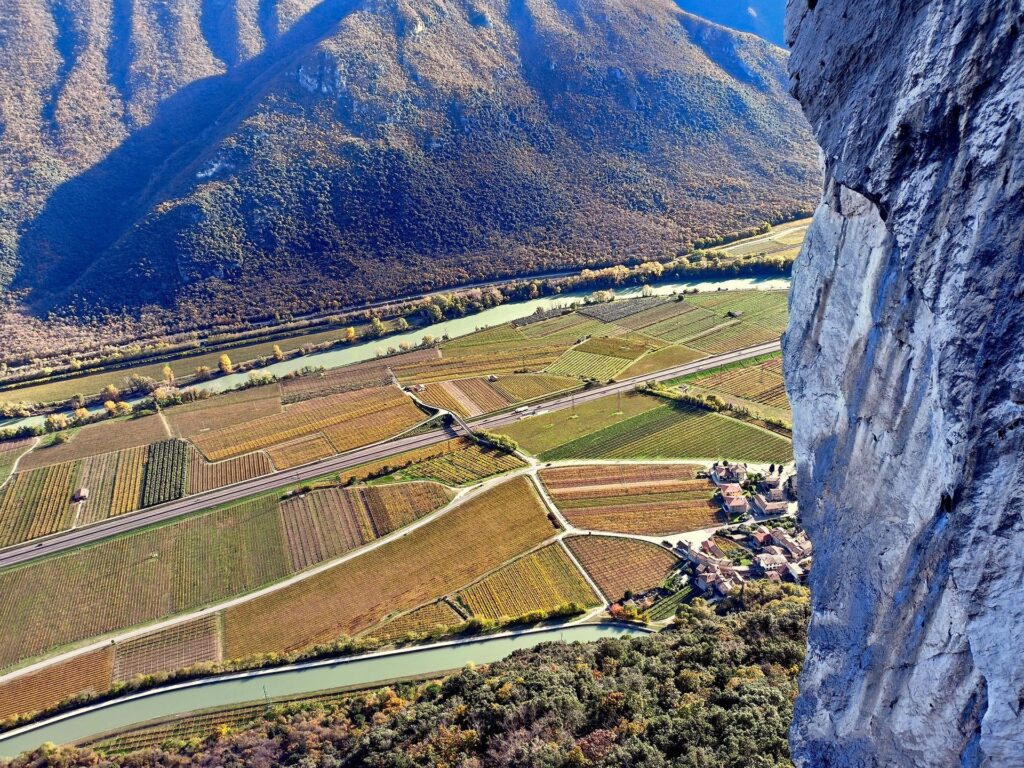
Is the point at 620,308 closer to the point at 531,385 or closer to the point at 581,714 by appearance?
the point at 531,385

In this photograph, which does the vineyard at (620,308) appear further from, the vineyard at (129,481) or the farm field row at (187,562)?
the vineyard at (129,481)

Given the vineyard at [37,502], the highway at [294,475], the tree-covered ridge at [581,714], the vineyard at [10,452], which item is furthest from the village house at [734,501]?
the vineyard at [10,452]

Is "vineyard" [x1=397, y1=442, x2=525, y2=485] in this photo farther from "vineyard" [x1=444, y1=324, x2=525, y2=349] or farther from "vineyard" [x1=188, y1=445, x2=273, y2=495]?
"vineyard" [x1=444, y1=324, x2=525, y2=349]

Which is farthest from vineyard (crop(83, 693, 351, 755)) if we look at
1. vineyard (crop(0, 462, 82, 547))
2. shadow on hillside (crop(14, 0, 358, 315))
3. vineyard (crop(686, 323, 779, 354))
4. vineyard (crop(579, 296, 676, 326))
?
shadow on hillside (crop(14, 0, 358, 315))

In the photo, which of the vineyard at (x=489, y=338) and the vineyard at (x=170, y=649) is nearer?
the vineyard at (x=170, y=649)

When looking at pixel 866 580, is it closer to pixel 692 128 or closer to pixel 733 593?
pixel 733 593

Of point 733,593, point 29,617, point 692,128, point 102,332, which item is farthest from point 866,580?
point 692,128
